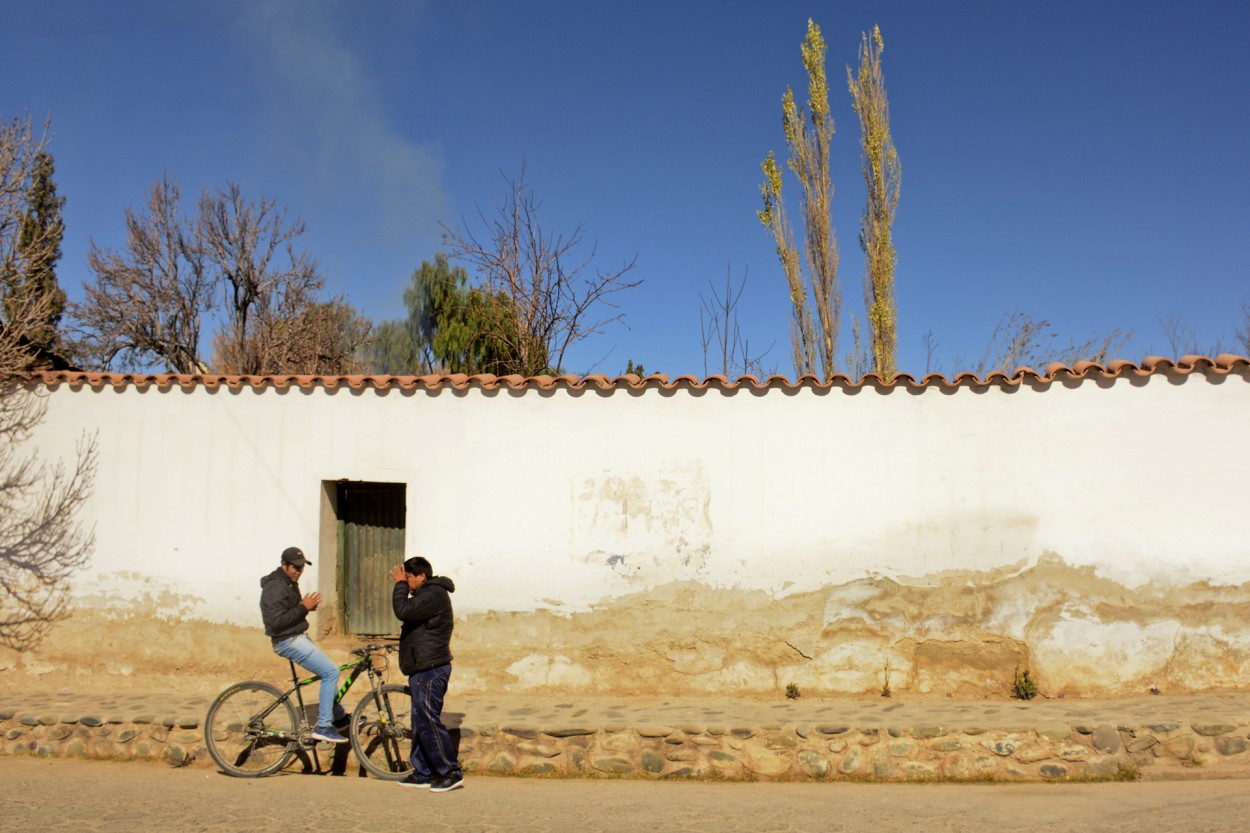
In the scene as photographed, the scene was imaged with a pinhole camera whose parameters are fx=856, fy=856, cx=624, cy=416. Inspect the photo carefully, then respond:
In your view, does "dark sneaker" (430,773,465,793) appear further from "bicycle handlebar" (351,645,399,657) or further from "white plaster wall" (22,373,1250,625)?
"white plaster wall" (22,373,1250,625)

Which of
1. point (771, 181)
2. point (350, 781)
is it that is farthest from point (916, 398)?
point (771, 181)

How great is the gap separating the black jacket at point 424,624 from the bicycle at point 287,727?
567 millimetres

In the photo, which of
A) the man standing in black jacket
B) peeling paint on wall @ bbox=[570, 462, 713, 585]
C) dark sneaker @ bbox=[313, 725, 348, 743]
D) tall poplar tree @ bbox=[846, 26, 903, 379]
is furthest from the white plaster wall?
tall poplar tree @ bbox=[846, 26, 903, 379]

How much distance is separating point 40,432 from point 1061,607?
951 cm

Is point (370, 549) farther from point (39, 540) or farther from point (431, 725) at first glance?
point (39, 540)

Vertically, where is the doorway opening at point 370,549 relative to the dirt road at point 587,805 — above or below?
above

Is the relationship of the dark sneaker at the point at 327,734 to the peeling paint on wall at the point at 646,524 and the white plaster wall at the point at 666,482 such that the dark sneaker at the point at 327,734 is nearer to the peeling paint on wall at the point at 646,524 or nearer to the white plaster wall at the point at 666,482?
the white plaster wall at the point at 666,482

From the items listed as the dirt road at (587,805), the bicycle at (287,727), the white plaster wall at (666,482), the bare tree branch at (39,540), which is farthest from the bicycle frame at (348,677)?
the bare tree branch at (39,540)

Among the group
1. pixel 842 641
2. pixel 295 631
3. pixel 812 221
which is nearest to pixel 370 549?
pixel 295 631

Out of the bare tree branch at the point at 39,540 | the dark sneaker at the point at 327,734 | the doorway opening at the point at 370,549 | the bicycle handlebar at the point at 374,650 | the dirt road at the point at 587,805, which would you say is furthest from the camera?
the doorway opening at the point at 370,549

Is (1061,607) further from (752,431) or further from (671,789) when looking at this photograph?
(671,789)

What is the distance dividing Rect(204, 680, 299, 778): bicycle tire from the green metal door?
186 centimetres

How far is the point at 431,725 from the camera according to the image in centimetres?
595

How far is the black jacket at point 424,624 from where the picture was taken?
5.89 meters
